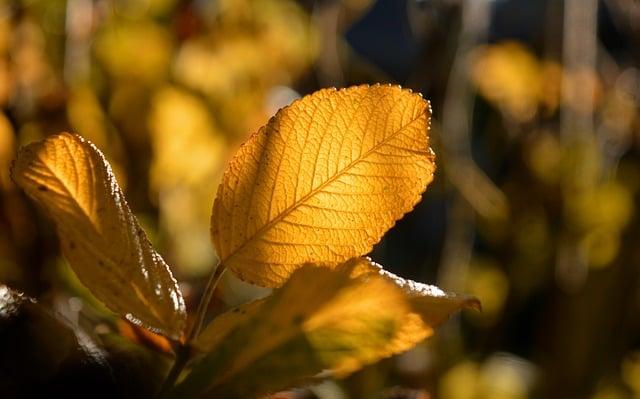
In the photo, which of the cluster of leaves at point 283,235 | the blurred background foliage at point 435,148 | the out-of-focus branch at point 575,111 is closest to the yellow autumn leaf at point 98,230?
the cluster of leaves at point 283,235

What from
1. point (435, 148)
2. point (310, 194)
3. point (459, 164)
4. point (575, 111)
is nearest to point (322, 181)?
point (310, 194)

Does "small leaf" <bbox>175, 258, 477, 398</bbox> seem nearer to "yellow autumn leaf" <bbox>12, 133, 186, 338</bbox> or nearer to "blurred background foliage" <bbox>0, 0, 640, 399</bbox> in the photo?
"yellow autumn leaf" <bbox>12, 133, 186, 338</bbox>

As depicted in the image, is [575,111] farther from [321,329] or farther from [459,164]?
[321,329]

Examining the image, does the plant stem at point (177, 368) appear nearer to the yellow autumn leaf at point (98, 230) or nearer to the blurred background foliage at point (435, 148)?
the yellow autumn leaf at point (98, 230)

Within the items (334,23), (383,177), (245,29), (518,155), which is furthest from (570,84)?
(383,177)

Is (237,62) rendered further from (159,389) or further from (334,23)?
(159,389)

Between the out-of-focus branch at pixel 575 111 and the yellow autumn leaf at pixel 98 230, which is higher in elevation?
the out-of-focus branch at pixel 575 111
